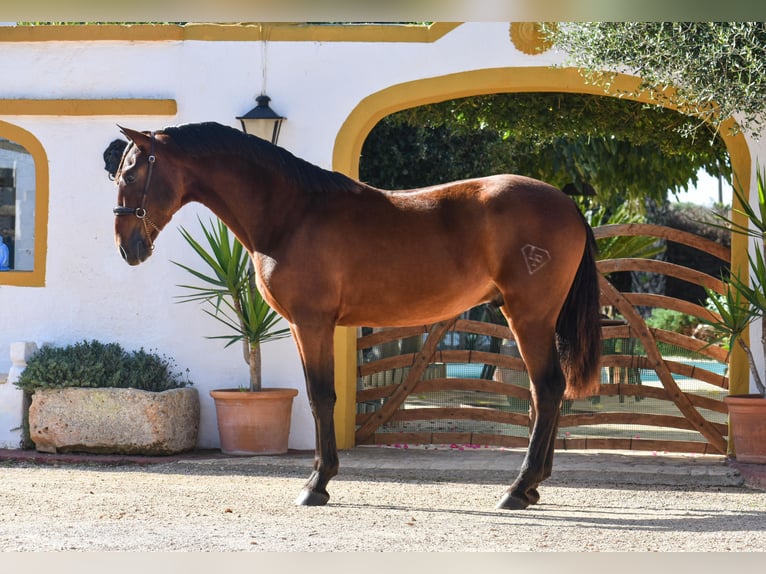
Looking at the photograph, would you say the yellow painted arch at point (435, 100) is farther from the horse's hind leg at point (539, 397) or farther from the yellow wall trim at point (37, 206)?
the horse's hind leg at point (539, 397)

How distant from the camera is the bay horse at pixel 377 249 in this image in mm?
5352

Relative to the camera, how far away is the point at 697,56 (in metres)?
5.88

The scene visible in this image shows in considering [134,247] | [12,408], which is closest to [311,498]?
[134,247]

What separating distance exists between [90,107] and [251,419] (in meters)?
3.04

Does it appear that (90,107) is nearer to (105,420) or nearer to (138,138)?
(105,420)

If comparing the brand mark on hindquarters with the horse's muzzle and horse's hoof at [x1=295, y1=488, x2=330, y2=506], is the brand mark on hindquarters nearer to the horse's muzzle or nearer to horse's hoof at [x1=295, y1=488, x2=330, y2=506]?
horse's hoof at [x1=295, y1=488, x2=330, y2=506]

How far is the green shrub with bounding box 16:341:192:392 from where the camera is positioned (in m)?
7.66

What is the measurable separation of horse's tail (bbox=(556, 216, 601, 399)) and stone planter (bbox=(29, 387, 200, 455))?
351cm

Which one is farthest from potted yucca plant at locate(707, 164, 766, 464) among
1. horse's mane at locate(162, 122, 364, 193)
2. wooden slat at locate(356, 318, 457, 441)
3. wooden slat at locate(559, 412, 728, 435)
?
horse's mane at locate(162, 122, 364, 193)

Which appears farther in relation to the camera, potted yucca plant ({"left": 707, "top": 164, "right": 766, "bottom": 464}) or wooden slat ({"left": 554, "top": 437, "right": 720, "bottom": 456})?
wooden slat ({"left": 554, "top": 437, "right": 720, "bottom": 456})

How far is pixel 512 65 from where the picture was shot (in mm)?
8000

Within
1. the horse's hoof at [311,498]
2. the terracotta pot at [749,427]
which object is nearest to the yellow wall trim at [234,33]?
the terracotta pot at [749,427]

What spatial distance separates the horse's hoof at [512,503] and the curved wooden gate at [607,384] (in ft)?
9.29

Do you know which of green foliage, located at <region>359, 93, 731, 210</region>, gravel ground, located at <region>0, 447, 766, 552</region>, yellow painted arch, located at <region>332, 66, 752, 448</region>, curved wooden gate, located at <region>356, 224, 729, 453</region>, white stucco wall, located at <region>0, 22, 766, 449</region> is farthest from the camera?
green foliage, located at <region>359, 93, 731, 210</region>
